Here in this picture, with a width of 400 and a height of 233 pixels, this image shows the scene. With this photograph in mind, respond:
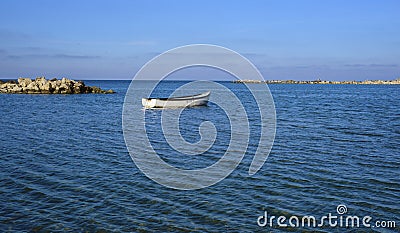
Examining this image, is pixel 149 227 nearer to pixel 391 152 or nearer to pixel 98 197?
pixel 98 197

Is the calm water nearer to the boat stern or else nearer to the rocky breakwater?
the boat stern

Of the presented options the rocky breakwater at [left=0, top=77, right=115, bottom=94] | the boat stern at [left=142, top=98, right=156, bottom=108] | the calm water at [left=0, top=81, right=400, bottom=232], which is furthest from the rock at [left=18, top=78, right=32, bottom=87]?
the calm water at [left=0, top=81, right=400, bottom=232]

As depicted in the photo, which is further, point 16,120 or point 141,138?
point 16,120

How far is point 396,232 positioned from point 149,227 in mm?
6514

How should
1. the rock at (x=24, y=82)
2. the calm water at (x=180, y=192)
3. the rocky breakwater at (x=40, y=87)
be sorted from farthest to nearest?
the rock at (x=24, y=82) < the rocky breakwater at (x=40, y=87) < the calm water at (x=180, y=192)

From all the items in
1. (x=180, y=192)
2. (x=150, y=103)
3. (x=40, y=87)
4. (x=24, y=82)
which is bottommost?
(x=180, y=192)

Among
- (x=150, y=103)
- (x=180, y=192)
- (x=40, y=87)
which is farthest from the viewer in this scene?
(x=40, y=87)

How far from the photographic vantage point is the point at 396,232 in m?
9.96

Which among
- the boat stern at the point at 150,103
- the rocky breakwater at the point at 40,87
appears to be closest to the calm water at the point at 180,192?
the boat stern at the point at 150,103

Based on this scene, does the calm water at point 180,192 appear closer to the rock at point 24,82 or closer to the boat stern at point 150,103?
the boat stern at point 150,103

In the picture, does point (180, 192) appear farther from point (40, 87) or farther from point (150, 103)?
point (40, 87)

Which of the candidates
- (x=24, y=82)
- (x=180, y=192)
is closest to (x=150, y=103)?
(x=180, y=192)

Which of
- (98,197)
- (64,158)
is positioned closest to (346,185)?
(98,197)

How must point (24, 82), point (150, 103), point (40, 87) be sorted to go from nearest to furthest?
point (150, 103)
point (40, 87)
point (24, 82)
